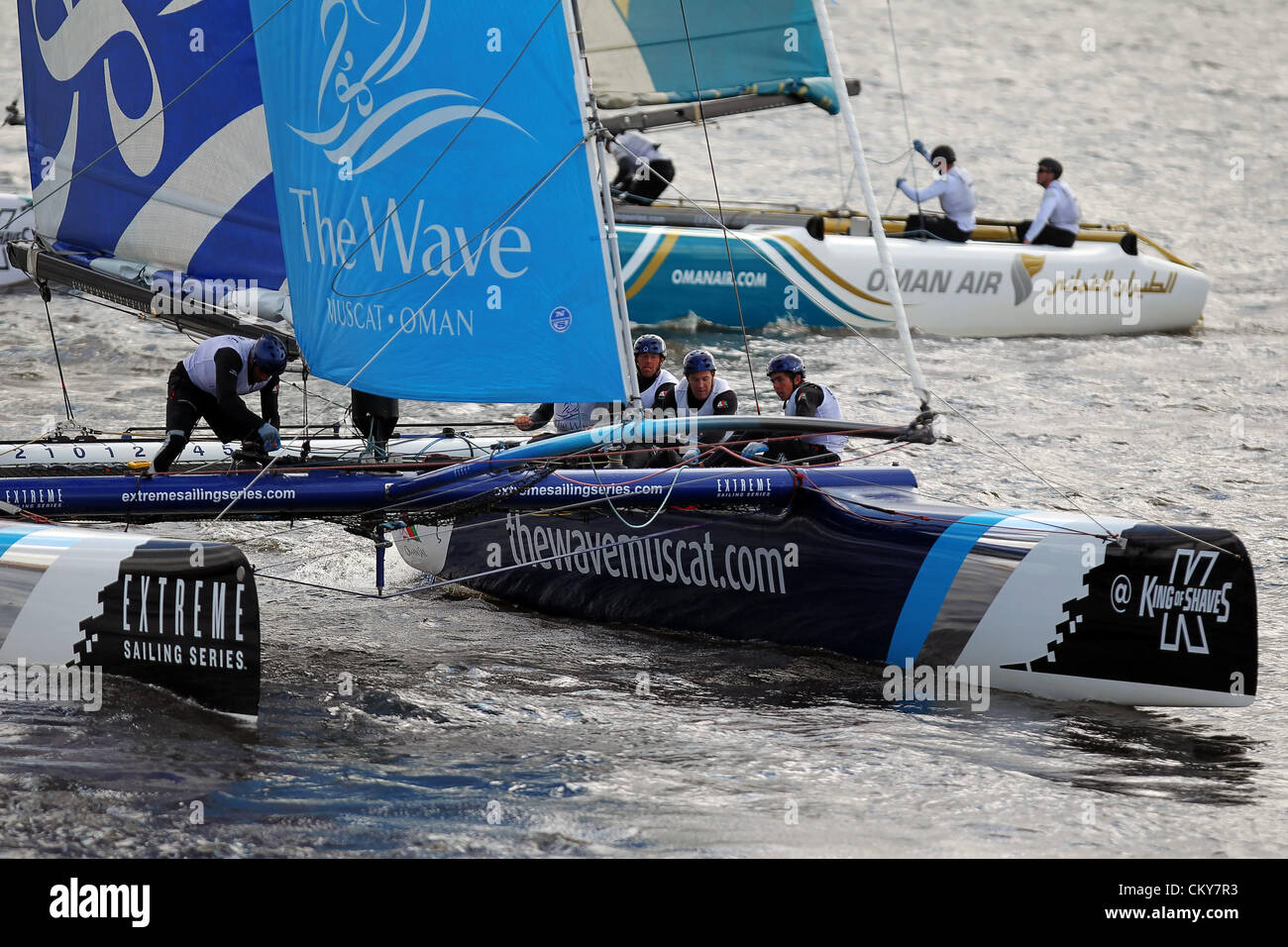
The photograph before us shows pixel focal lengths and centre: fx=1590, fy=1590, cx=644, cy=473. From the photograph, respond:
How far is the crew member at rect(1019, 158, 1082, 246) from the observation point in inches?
531

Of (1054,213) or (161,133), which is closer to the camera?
(161,133)

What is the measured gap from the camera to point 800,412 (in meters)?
7.61

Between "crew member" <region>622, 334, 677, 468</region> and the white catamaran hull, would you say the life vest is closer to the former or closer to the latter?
"crew member" <region>622, 334, 677, 468</region>

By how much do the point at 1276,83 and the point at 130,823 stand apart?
1020 inches

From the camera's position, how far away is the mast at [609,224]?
6.55m

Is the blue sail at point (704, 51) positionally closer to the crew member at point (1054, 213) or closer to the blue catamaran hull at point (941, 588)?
the crew member at point (1054, 213)

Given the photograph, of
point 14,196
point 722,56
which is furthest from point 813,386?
point 14,196

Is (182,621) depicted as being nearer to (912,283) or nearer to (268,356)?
(268,356)

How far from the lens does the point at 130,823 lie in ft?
16.9

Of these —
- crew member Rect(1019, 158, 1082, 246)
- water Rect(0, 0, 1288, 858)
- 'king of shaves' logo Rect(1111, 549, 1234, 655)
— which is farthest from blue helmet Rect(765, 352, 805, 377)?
crew member Rect(1019, 158, 1082, 246)

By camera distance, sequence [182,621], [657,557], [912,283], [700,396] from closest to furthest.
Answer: [182,621] < [657,557] < [700,396] < [912,283]

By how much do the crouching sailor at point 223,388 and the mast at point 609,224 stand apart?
164 centimetres

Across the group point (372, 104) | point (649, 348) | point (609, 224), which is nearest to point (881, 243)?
point (609, 224)

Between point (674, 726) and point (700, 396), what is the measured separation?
7.06ft
